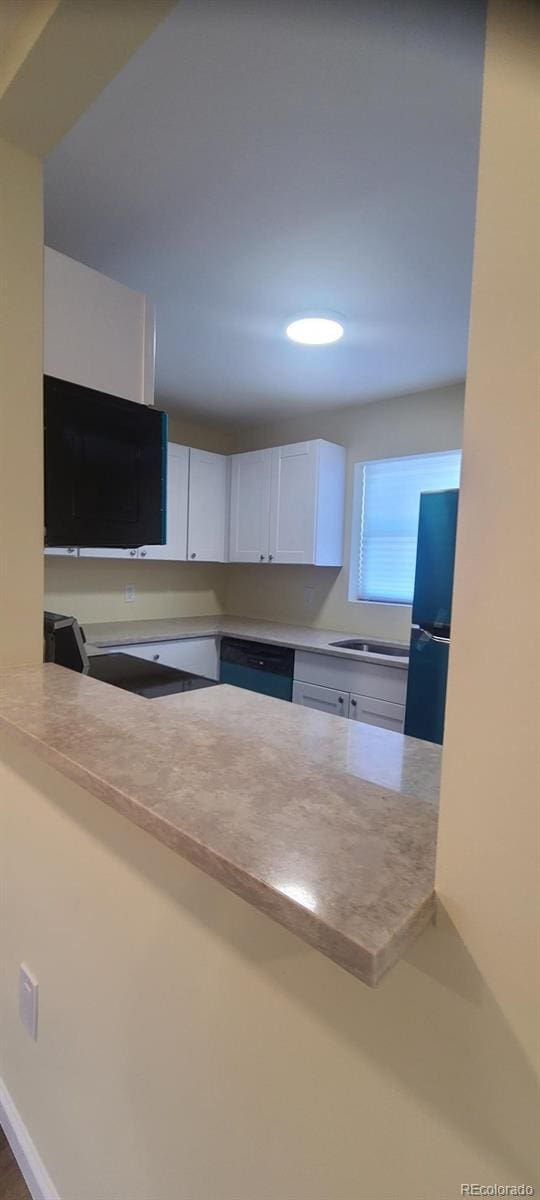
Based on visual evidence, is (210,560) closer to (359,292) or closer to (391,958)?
(359,292)

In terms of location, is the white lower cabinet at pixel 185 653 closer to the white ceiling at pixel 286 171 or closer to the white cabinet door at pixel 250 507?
the white cabinet door at pixel 250 507

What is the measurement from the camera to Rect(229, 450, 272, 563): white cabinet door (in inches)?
140

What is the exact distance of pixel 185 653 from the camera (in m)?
3.32

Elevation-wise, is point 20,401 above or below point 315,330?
below

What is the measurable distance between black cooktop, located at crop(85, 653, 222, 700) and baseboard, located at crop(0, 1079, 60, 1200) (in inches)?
39.0

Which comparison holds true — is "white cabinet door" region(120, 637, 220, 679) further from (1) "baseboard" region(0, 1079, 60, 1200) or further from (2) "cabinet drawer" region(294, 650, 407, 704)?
(1) "baseboard" region(0, 1079, 60, 1200)

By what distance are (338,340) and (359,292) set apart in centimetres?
41

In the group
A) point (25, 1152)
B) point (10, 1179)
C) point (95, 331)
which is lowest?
point (10, 1179)

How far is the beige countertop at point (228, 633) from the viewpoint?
2891 mm

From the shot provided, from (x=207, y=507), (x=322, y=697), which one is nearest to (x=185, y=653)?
(x=322, y=697)

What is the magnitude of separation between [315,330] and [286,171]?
2.82ft

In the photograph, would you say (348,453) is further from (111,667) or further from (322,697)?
(111,667)

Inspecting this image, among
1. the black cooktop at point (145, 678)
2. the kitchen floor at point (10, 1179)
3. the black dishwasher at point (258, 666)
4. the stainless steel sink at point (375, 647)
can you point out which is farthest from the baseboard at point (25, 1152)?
the stainless steel sink at point (375, 647)

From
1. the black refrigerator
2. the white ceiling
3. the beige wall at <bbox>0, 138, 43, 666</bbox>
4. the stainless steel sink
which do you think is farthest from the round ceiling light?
the stainless steel sink
